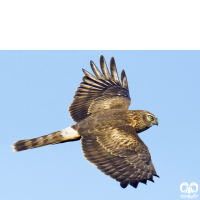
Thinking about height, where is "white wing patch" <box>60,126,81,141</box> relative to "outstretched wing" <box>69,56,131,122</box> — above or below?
below

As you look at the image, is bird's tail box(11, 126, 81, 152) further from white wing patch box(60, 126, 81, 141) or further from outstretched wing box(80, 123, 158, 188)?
outstretched wing box(80, 123, 158, 188)

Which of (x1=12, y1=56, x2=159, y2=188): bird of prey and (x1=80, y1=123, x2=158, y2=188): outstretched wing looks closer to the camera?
(x1=80, y1=123, x2=158, y2=188): outstretched wing

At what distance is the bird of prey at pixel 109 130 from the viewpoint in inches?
392

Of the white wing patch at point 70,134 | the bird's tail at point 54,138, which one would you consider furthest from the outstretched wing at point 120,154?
the bird's tail at point 54,138

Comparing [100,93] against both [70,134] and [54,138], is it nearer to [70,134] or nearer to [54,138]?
[70,134]

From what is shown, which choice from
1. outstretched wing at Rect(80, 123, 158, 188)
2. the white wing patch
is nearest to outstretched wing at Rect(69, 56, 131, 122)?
the white wing patch

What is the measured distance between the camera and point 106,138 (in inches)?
417

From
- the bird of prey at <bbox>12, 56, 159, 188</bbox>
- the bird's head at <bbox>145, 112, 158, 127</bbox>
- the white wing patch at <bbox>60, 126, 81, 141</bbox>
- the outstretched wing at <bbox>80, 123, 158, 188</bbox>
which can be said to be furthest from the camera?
the bird's head at <bbox>145, 112, 158, 127</bbox>

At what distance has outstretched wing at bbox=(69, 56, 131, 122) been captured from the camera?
12.5 m

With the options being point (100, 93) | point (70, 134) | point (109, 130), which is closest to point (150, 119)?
point (109, 130)

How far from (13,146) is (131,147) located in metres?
3.78

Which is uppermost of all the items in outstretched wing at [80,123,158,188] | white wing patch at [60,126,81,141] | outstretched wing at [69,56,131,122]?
outstretched wing at [69,56,131,122]

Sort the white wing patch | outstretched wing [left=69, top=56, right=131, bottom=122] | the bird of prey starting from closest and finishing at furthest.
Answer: the bird of prey
the white wing patch
outstretched wing [left=69, top=56, right=131, bottom=122]

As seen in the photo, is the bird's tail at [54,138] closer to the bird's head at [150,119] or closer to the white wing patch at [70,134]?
the white wing patch at [70,134]
